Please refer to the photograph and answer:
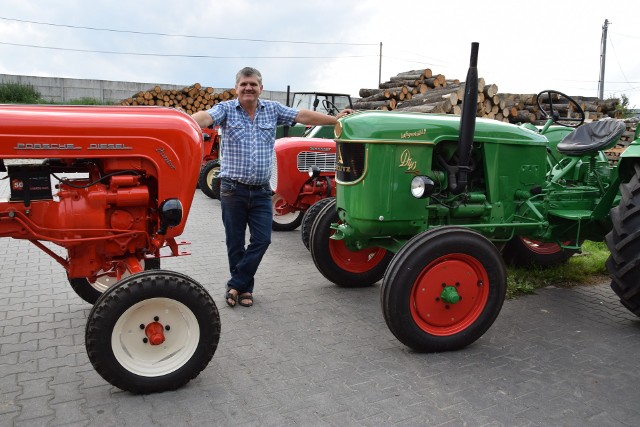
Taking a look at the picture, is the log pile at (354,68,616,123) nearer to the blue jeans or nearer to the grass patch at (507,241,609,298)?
the grass patch at (507,241,609,298)

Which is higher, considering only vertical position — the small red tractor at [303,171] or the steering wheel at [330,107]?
the steering wheel at [330,107]

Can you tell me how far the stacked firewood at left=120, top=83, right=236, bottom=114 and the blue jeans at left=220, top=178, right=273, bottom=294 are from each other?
13180 millimetres

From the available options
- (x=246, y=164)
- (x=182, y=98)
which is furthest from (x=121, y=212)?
(x=182, y=98)

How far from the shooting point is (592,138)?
468 cm

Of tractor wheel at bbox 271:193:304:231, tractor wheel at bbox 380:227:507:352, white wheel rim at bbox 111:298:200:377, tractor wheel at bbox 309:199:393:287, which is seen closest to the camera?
white wheel rim at bbox 111:298:200:377

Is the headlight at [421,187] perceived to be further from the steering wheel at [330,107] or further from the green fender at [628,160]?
the steering wheel at [330,107]

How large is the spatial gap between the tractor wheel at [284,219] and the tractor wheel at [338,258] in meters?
2.56

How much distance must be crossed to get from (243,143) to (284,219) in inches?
136

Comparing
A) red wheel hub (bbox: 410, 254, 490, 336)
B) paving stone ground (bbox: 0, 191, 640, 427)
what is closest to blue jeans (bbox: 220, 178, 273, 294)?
paving stone ground (bbox: 0, 191, 640, 427)

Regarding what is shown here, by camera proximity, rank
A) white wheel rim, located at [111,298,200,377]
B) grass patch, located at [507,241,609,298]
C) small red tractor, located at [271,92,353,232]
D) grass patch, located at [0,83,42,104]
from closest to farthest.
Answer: white wheel rim, located at [111,298,200,377] < grass patch, located at [507,241,609,298] < small red tractor, located at [271,92,353,232] < grass patch, located at [0,83,42,104]

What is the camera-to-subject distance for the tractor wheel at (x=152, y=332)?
2.84m

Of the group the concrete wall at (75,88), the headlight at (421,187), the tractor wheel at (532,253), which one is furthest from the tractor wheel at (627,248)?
the concrete wall at (75,88)

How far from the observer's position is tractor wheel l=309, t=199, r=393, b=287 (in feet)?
15.7

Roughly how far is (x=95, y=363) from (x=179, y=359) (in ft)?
1.38
